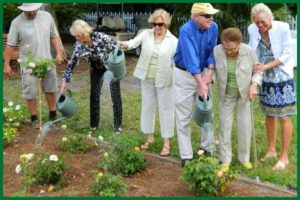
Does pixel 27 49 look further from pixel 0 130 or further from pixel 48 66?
pixel 0 130

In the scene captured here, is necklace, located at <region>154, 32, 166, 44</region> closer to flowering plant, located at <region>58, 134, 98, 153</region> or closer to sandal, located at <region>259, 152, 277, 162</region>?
flowering plant, located at <region>58, 134, 98, 153</region>

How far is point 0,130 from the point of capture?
6297 mm

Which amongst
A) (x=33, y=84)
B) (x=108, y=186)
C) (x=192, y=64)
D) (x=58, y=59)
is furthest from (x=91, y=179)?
(x=33, y=84)

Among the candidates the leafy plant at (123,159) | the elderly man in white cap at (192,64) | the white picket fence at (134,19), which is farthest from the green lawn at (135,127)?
the white picket fence at (134,19)

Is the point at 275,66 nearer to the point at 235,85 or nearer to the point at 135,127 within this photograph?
the point at 235,85

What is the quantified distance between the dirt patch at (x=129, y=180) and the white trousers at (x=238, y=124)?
52 centimetres

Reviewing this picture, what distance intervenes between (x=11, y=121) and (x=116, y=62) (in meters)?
1.64

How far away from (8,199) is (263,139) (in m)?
3.17

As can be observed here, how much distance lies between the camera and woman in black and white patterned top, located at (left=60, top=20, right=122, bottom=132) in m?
6.26

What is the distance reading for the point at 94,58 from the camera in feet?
21.4

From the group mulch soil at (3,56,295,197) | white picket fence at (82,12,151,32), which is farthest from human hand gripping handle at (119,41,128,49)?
white picket fence at (82,12,151,32)

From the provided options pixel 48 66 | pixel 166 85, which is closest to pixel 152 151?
pixel 166 85

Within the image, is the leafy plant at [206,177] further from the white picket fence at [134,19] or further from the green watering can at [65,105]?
the white picket fence at [134,19]

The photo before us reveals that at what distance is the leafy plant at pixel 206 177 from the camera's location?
441 cm
